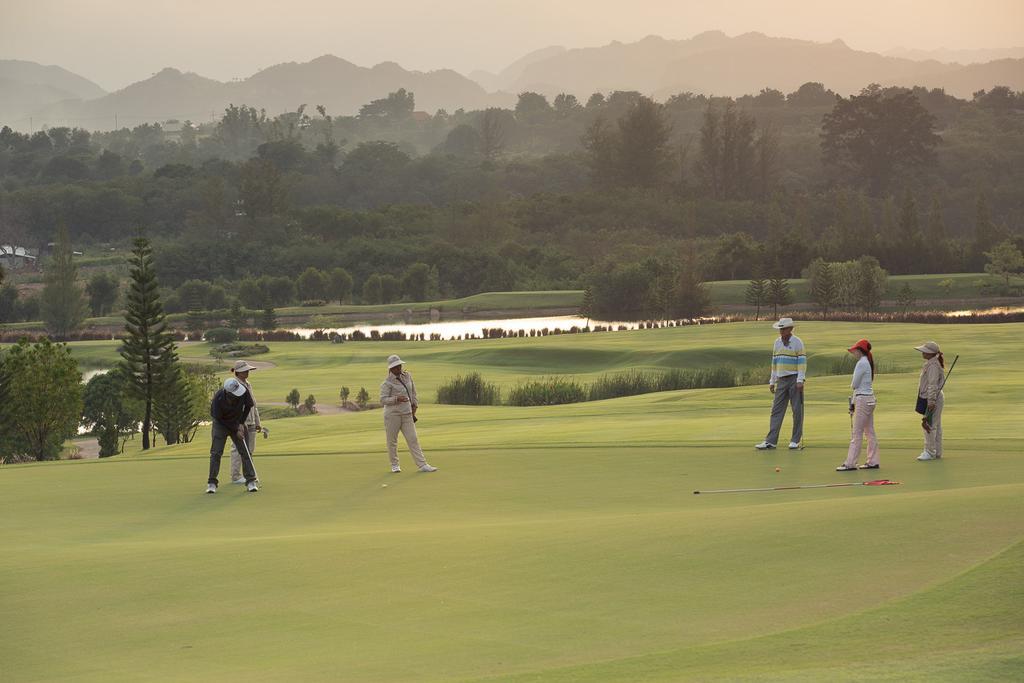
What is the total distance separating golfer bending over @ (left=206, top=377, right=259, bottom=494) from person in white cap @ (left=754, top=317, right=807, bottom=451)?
7300 mm

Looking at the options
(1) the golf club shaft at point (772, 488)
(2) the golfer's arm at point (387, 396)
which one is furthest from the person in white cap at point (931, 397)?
(2) the golfer's arm at point (387, 396)

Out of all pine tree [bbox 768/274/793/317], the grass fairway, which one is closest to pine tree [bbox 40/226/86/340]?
pine tree [bbox 768/274/793/317]

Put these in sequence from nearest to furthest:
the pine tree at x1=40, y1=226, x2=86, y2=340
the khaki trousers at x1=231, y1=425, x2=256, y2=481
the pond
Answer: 1. the khaki trousers at x1=231, y1=425, x2=256, y2=481
2. the pond
3. the pine tree at x1=40, y1=226, x2=86, y2=340

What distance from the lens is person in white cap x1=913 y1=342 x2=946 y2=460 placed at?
1609 cm

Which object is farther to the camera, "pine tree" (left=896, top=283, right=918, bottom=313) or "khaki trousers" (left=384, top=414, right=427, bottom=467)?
"pine tree" (left=896, top=283, right=918, bottom=313)

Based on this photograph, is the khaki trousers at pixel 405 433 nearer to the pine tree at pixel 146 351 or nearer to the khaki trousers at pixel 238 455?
the khaki trousers at pixel 238 455

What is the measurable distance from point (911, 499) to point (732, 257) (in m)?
85.8

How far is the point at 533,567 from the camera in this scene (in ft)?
34.3

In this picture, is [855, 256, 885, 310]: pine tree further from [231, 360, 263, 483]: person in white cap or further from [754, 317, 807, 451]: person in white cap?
[231, 360, 263, 483]: person in white cap

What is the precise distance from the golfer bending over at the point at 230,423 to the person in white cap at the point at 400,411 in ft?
6.37

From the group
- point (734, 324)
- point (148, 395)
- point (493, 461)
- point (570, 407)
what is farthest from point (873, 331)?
point (493, 461)

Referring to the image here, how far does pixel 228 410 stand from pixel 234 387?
322 mm

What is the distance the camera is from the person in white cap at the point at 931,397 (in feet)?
52.8

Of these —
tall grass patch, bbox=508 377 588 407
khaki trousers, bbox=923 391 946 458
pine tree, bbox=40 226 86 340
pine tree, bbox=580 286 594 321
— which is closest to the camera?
khaki trousers, bbox=923 391 946 458
